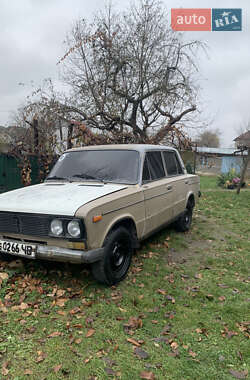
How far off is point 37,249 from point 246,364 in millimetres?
2310

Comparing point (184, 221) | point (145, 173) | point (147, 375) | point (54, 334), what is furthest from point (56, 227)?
point (184, 221)

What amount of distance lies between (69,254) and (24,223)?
2.33ft

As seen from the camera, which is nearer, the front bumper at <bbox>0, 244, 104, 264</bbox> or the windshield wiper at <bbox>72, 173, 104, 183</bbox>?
the front bumper at <bbox>0, 244, 104, 264</bbox>

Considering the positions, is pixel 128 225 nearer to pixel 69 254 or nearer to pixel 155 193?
pixel 155 193

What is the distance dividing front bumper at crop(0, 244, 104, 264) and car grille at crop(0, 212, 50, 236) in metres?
0.19

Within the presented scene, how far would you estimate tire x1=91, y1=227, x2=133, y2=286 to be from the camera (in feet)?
9.96

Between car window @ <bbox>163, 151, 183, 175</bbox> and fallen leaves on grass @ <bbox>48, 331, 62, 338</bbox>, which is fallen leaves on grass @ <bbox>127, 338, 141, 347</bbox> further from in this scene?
car window @ <bbox>163, 151, 183, 175</bbox>

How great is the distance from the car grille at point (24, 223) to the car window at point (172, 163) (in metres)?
2.88

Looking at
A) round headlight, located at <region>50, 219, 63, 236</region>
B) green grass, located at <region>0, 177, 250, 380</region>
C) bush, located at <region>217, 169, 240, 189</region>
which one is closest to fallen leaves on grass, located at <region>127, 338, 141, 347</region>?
green grass, located at <region>0, 177, 250, 380</region>

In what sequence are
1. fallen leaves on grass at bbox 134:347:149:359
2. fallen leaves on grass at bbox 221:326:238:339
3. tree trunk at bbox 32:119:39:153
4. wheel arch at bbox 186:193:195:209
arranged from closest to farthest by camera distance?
fallen leaves on grass at bbox 134:347:149:359, fallen leaves on grass at bbox 221:326:238:339, wheel arch at bbox 186:193:195:209, tree trunk at bbox 32:119:39:153

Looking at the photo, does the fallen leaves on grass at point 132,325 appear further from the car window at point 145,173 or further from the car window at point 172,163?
the car window at point 172,163

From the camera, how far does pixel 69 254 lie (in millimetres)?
2773

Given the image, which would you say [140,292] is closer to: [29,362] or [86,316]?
[86,316]

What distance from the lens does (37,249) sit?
9.55ft
